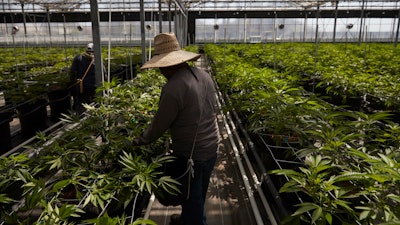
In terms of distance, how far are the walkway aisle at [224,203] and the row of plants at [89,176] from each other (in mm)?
815

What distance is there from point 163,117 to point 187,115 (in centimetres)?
16

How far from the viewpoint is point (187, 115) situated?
2113mm

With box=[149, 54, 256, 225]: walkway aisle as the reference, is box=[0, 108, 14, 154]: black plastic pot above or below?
above

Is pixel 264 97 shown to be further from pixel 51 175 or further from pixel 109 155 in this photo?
pixel 51 175

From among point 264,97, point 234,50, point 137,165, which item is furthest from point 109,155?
point 234,50

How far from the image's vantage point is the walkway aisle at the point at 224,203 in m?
2.88

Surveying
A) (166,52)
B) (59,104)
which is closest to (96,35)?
(166,52)

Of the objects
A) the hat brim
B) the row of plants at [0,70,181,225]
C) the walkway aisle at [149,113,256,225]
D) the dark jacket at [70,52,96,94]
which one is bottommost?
the walkway aisle at [149,113,256,225]

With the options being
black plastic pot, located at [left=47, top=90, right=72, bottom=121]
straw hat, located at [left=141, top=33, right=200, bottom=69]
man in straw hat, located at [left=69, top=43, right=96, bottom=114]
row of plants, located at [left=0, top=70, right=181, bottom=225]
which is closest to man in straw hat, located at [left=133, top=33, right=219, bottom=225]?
straw hat, located at [left=141, top=33, right=200, bottom=69]

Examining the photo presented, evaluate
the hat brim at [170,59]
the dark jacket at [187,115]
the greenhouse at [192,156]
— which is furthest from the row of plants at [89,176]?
the hat brim at [170,59]

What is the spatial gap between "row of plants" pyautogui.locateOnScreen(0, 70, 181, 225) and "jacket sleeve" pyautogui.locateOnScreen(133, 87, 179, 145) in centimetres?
9

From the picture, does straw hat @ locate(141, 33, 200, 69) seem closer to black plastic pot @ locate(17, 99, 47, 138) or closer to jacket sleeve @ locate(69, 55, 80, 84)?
black plastic pot @ locate(17, 99, 47, 138)

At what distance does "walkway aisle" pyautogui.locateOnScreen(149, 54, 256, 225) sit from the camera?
2881 mm

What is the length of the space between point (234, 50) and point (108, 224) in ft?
37.7
